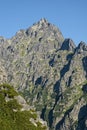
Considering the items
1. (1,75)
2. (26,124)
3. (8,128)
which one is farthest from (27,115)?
(1,75)

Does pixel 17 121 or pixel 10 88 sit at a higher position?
pixel 10 88

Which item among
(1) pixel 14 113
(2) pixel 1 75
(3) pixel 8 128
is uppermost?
(2) pixel 1 75

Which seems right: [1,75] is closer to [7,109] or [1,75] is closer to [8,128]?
[7,109]

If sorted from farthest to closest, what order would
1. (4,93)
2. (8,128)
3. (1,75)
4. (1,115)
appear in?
(1,75), (4,93), (1,115), (8,128)

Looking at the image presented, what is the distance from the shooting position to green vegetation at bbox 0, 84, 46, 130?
101562 mm

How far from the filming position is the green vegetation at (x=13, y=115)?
10156 cm

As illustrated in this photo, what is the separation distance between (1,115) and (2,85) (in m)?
13.5

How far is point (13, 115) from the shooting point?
105m

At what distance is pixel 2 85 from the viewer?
114 meters

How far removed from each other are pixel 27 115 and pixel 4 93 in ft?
33.9

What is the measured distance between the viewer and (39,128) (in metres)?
106

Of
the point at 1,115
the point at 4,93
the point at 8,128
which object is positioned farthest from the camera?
the point at 4,93

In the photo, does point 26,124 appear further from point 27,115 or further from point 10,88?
point 10,88

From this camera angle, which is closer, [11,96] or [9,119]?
[9,119]
